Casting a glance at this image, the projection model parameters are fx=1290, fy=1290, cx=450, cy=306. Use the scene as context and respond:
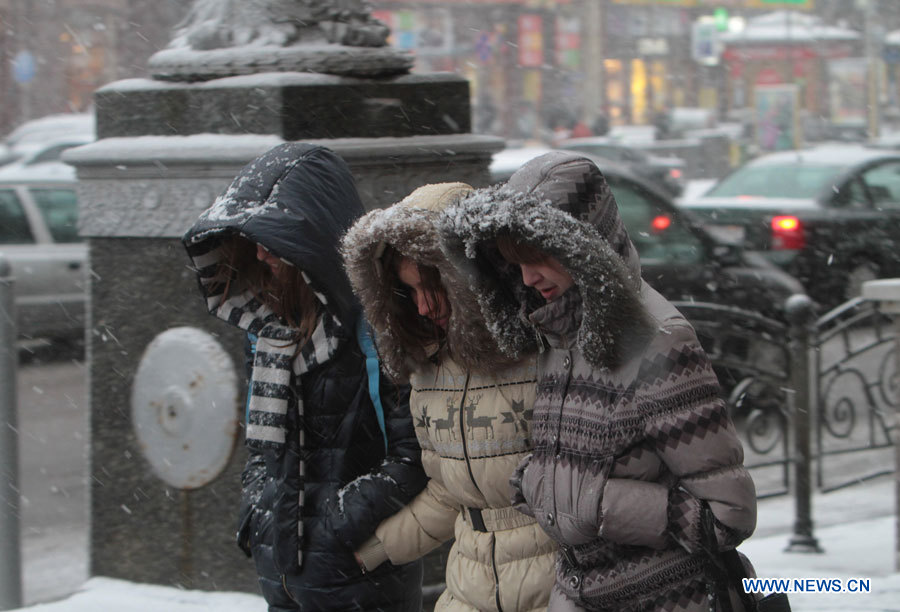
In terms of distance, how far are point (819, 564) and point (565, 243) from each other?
143 inches

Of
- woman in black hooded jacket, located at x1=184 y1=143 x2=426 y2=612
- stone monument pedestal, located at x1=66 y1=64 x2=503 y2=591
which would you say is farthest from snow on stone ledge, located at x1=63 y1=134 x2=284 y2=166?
woman in black hooded jacket, located at x1=184 y1=143 x2=426 y2=612

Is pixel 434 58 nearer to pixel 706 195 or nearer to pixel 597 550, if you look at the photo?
pixel 706 195

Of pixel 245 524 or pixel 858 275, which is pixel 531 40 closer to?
pixel 858 275

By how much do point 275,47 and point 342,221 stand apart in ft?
4.27

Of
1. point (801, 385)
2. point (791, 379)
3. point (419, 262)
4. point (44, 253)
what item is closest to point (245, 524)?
point (419, 262)

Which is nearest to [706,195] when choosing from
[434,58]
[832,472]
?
[832,472]

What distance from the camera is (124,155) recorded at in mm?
4492

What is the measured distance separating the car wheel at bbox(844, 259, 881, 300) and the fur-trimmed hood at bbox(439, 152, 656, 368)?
9973 mm

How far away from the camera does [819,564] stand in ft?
18.6

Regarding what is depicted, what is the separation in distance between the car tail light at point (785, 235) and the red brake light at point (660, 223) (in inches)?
94.9

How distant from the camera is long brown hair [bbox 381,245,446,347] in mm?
3073

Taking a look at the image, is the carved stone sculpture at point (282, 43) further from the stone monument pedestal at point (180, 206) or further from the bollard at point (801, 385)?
the bollard at point (801, 385)

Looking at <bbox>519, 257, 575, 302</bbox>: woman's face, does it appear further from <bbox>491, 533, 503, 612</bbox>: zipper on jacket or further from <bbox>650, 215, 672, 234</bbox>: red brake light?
<bbox>650, 215, 672, 234</bbox>: red brake light

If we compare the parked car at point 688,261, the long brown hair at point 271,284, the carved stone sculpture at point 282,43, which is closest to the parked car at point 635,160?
the parked car at point 688,261
